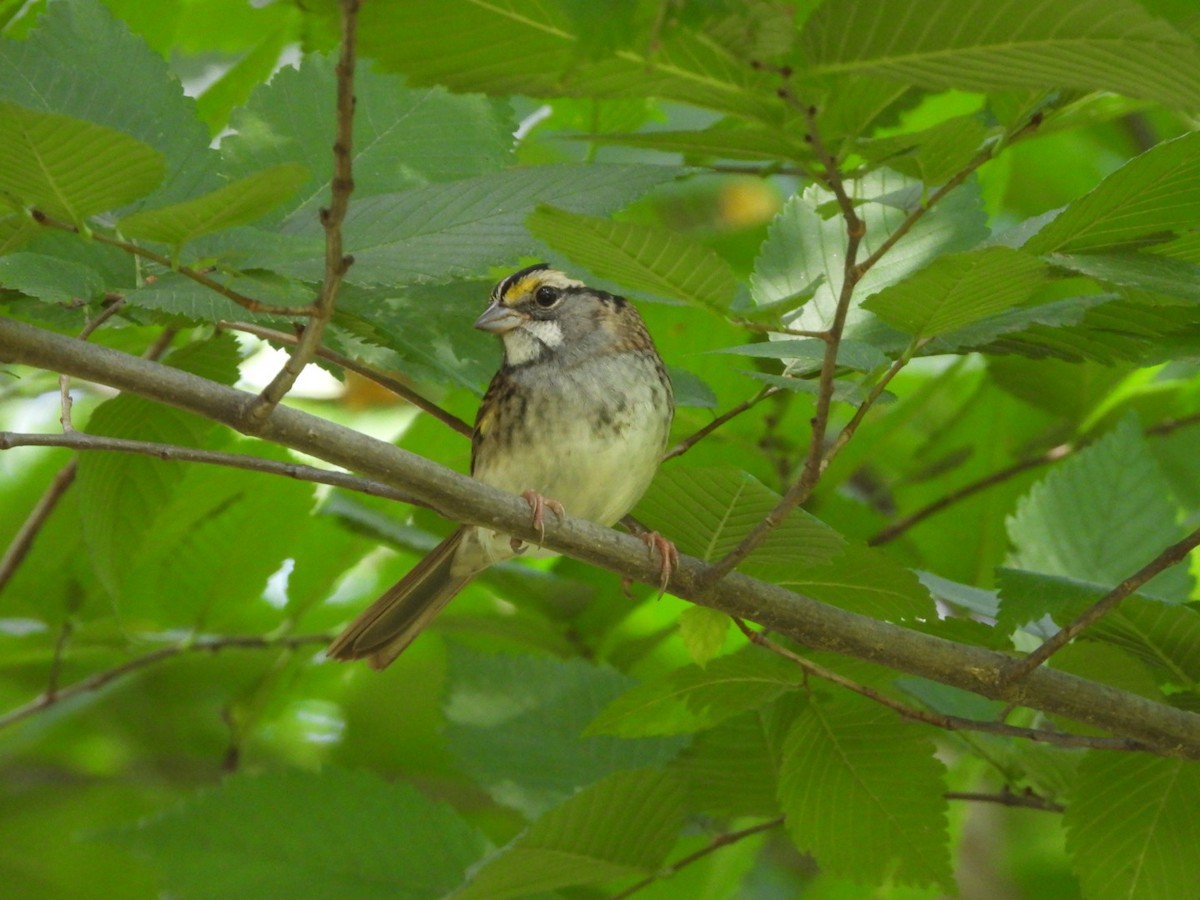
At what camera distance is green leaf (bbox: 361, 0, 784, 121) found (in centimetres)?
139

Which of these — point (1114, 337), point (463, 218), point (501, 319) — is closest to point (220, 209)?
point (463, 218)

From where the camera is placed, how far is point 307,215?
2.09 m

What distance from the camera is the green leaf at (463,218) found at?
1.89 metres

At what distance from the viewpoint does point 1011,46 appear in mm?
1258

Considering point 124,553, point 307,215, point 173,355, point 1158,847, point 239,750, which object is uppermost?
point 307,215

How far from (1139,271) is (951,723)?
73 centimetres

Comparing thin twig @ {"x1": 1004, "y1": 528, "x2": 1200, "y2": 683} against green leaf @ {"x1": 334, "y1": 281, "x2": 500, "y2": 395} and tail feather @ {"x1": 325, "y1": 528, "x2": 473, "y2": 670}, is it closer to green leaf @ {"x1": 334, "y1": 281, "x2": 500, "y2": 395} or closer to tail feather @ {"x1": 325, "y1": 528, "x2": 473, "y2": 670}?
green leaf @ {"x1": 334, "y1": 281, "x2": 500, "y2": 395}

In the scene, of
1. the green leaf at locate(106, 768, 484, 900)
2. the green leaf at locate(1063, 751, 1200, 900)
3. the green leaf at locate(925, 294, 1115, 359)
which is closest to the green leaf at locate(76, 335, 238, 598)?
the green leaf at locate(106, 768, 484, 900)

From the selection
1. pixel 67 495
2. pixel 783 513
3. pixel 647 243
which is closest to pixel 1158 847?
pixel 783 513

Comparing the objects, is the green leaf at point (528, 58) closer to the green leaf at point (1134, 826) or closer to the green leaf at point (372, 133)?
the green leaf at point (372, 133)

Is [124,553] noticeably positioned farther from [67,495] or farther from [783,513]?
[783,513]

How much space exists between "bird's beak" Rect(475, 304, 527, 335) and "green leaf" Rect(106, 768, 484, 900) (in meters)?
0.92

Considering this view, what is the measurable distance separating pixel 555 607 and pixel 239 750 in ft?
2.80

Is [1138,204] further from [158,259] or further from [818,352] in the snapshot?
[158,259]
